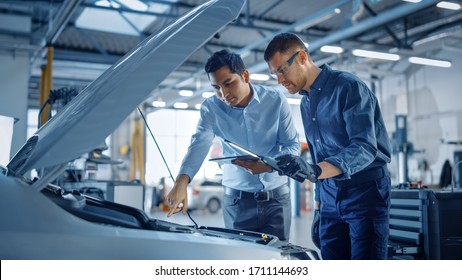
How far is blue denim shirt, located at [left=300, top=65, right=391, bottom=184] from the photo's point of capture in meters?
1.47

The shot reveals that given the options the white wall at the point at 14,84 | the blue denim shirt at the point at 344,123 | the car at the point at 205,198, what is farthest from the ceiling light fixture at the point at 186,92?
the blue denim shirt at the point at 344,123

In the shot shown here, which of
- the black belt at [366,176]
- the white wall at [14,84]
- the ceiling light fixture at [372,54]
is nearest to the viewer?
the black belt at [366,176]

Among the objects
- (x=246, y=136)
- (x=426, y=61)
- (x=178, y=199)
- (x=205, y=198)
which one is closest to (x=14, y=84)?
(x=246, y=136)

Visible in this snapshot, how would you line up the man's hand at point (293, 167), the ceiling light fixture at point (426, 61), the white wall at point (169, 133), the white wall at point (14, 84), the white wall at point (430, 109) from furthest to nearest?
the white wall at point (169, 133), the white wall at point (430, 109), the ceiling light fixture at point (426, 61), the white wall at point (14, 84), the man's hand at point (293, 167)

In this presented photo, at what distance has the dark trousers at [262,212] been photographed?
2.08m

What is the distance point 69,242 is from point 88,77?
1161 centimetres

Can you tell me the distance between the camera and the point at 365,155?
4.81ft

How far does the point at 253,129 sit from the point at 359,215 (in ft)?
2.41

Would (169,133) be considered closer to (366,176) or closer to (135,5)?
(135,5)

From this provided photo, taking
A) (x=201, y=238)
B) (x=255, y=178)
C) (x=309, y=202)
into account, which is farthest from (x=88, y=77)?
(x=201, y=238)

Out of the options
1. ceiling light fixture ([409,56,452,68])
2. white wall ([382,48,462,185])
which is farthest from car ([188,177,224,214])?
ceiling light fixture ([409,56,452,68])

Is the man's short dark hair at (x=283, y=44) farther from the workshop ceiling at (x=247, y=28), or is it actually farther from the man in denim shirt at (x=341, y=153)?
the workshop ceiling at (x=247, y=28)

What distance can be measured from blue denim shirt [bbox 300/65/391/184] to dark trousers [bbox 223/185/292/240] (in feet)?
1.32

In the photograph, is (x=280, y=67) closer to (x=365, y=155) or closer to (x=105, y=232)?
(x=365, y=155)
